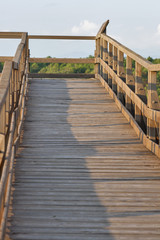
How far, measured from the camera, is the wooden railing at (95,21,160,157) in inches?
233

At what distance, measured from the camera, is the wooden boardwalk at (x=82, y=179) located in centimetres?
382

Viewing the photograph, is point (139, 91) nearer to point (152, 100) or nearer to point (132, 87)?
point (132, 87)

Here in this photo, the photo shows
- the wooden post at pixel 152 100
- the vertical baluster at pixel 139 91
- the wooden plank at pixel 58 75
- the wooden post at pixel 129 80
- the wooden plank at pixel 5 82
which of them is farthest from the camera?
the wooden plank at pixel 58 75

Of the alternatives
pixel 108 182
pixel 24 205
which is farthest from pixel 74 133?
pixel 24 205

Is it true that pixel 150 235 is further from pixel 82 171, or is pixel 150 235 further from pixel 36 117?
pixel 36 117

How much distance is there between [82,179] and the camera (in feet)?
16.0

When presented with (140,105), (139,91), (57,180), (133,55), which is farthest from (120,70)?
(57,180)

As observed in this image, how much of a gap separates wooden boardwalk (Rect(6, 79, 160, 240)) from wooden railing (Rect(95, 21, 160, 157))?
0.19 meters

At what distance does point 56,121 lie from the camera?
7273 mm

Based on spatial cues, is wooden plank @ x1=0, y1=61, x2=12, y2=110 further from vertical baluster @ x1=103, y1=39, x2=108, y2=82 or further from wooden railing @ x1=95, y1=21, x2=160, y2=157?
vertical baluster @ x1=103, y1=39, x2=108, y2=82

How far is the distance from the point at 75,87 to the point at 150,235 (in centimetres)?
641

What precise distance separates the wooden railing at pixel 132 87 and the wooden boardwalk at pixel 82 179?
0.61 feet

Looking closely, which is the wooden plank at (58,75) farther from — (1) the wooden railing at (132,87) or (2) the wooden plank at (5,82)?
(2) the wooden plank at (5,82)

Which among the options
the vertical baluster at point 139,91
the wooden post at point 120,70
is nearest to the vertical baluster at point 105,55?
the wooden post at point 120,70
